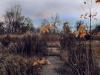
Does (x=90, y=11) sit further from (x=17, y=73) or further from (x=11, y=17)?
(x=11, y=17)

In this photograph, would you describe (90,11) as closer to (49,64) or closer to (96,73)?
(96,73)

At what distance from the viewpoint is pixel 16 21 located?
19.6 metres

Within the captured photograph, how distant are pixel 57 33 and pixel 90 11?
5319 mm

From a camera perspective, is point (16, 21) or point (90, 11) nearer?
point (90, 11)

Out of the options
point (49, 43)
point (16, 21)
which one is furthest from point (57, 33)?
point (16, 21)

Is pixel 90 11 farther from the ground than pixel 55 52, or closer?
farther from the ground

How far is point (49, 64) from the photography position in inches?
328

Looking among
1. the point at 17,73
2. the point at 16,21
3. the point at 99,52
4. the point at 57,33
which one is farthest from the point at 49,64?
the point at 16,21

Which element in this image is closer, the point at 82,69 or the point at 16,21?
the point at 82,69

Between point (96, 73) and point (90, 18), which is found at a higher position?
point (90, 18)

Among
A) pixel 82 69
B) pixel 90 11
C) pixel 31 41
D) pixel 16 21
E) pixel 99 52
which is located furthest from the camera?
pixel 16 21

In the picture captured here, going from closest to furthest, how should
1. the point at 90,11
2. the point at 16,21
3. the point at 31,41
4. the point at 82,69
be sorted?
1. the point at 90,11
2. the point at 82,69
3. the point at 31,41
4. the point at 16,21

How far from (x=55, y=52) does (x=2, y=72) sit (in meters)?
3.93

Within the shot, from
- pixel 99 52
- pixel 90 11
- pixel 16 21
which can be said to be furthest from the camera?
pixel 16 21
